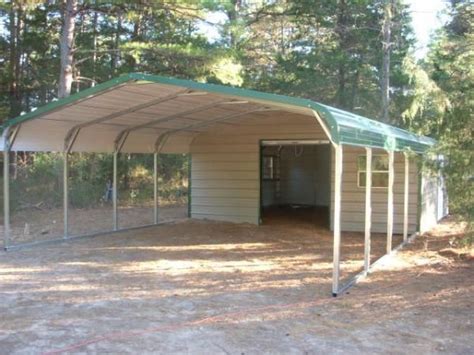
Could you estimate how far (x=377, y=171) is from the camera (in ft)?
35.9

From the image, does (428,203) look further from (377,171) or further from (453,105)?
(453,105)

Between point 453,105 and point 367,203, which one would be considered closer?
point 367,203

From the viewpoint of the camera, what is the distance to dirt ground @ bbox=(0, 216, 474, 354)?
14.1ft

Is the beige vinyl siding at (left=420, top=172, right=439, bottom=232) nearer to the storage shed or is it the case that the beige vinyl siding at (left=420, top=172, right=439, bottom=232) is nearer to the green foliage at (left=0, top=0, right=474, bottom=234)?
the storage shed

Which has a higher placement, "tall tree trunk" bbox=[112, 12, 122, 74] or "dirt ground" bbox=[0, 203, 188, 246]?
"tall tree trunk" bbox=[112, 12, 122, 74]

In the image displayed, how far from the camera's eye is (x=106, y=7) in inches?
546

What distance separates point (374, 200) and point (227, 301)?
6.16 m

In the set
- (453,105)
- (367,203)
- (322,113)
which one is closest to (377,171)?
(453,105)

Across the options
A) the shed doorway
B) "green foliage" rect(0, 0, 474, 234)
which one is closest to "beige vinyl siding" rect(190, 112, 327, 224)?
"green foliage" rect(0, 0, 474, 234)

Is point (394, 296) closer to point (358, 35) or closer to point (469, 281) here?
point (469, 281)

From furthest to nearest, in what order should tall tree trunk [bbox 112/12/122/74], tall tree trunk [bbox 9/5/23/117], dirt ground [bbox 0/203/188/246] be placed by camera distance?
tall tree trunk [bbox 9/5/23/117]
tall tree trunk [bbox 112/12/122/74]
dirt ground [bbox 0/203/188/246]

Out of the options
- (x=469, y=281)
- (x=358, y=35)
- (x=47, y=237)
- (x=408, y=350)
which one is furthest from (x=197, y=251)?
(x=358, y=35)

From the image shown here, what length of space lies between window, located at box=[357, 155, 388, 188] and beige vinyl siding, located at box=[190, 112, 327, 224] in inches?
50.6

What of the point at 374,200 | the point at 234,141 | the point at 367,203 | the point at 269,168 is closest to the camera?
the point at 367,203
